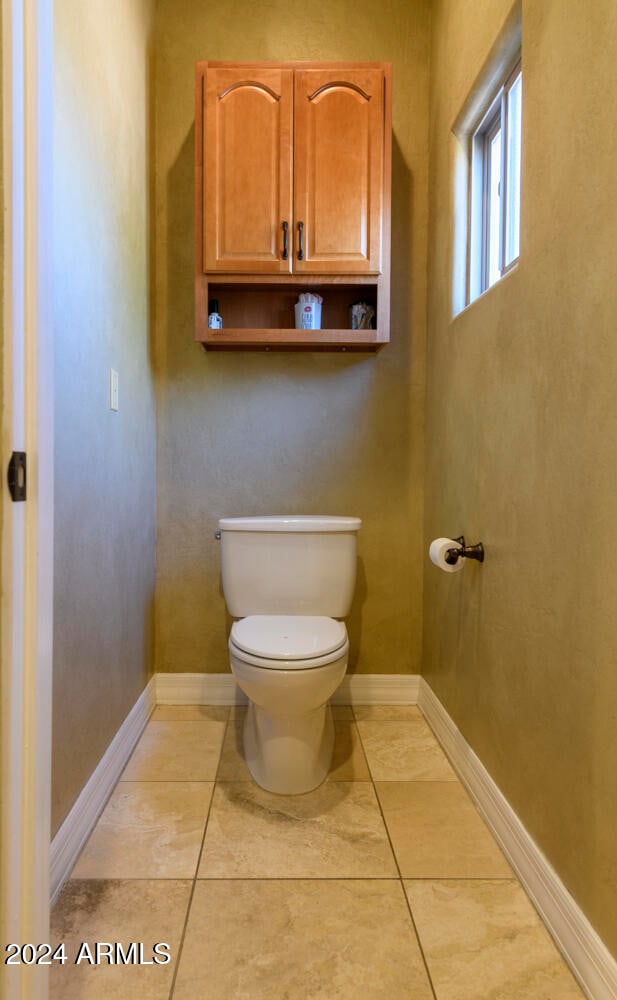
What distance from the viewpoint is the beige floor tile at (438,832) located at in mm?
1303

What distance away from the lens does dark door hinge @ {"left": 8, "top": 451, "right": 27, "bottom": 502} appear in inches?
25.0

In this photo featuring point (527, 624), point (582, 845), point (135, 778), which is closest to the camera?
point (582, 845)

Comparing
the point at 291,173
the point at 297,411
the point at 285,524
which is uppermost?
the point at 291,173

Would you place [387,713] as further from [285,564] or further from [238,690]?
[285,564]

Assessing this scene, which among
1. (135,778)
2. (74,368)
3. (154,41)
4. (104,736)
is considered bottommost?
(135,778)

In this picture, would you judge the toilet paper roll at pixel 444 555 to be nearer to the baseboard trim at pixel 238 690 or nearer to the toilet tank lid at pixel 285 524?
the toilet tank lid at pixel 285 524

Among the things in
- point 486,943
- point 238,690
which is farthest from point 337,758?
point 486,943

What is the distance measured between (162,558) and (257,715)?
81 centimetres

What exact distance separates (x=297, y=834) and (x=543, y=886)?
1.91ft

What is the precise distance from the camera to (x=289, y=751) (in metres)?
1.58

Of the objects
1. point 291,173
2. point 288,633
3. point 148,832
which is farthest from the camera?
point 291,173

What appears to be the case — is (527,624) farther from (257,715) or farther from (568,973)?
(257,715)

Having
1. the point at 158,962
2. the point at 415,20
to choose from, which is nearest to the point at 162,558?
the point at 158,962

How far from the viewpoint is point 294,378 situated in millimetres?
2176
